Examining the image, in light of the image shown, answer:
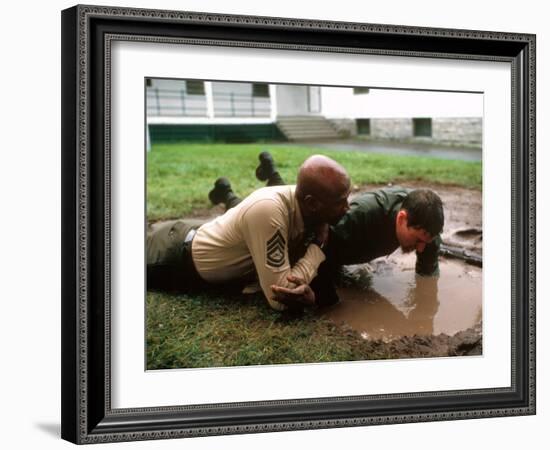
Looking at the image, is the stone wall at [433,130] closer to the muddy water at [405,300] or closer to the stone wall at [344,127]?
the stone wall at [344,127]

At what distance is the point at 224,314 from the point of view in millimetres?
4359

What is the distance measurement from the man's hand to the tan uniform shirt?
2 cm

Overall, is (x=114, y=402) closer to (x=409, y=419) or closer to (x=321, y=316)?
(x=321, y=316)

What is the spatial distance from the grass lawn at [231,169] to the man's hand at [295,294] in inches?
18.8

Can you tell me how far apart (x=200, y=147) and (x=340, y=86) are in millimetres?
739

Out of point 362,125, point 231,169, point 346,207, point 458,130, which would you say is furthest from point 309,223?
point 458,130

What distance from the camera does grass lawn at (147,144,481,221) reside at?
14.1 ft

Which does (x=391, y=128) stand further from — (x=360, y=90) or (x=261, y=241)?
(x=261, y=241)

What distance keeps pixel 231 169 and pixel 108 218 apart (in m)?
0.65

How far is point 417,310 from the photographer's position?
4.65 m

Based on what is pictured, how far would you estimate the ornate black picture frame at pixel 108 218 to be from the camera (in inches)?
160

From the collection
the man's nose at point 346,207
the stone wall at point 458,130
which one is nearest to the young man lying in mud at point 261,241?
the man's nose at point 346,207

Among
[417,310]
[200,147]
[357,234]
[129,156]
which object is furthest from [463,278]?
→ [129,156]

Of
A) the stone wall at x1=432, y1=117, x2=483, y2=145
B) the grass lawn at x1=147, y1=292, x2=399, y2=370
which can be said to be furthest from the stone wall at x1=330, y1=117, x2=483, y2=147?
the grass lawn at x1=147, y1=292, x2=399, y2=370
